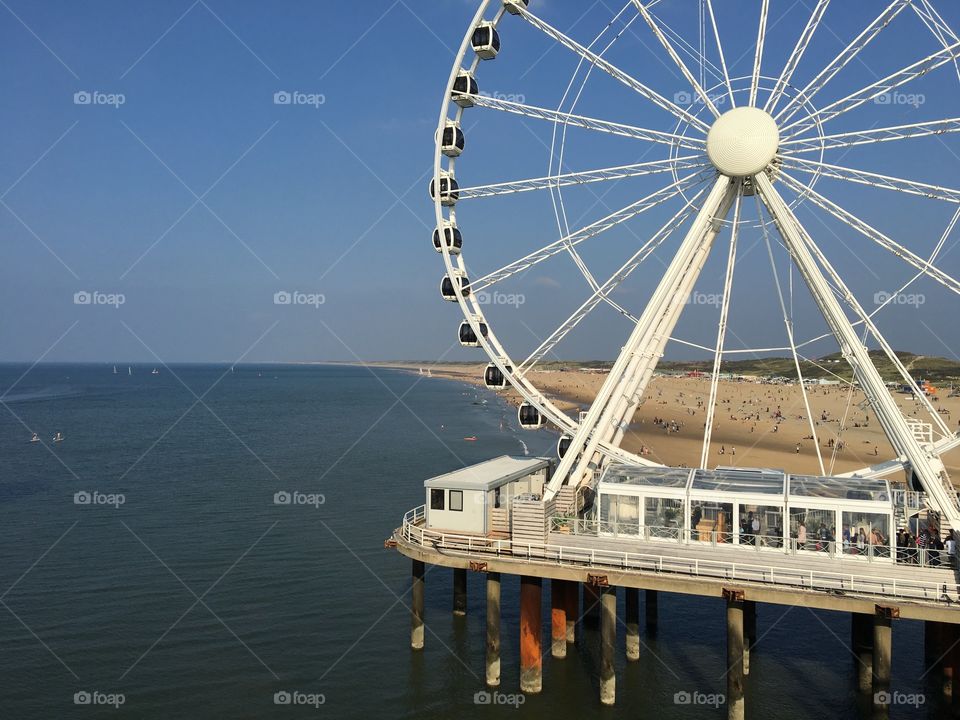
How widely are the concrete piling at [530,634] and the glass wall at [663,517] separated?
390 centimetres

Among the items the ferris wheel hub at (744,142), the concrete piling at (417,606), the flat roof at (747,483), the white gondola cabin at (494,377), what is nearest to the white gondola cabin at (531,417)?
the white gondola cabin at (494,377)

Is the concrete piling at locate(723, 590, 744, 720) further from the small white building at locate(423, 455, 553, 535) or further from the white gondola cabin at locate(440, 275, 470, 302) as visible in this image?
the white gondola cabin at locate(440, 275, 470, 302)

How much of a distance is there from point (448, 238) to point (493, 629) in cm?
1439

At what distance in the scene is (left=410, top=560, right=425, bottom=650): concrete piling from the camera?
95.6ft

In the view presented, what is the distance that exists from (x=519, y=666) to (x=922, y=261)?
18.1 m

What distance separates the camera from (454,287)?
32.6 meters

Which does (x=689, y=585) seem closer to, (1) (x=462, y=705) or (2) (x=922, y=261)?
(1) (x=462, y=705)

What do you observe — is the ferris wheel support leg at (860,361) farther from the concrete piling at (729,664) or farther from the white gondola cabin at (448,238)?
the white gondola cabin at (448,238)

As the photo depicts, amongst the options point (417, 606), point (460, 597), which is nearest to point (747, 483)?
point (417, 606)

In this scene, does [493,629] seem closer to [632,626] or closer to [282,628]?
[632,626]

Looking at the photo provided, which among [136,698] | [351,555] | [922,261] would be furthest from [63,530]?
[922,261]

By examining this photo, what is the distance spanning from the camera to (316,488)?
203 ft

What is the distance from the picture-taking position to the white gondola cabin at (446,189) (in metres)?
33.3

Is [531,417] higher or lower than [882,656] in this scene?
higher
